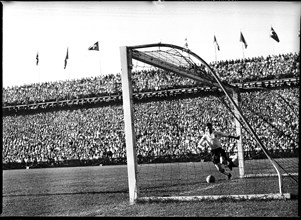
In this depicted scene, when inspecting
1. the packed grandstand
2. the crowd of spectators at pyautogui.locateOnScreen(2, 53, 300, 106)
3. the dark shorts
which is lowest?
the dark shorts

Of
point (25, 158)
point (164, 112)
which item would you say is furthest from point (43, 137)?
point (164, 112)

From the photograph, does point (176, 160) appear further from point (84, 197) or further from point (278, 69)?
point (84, 197)

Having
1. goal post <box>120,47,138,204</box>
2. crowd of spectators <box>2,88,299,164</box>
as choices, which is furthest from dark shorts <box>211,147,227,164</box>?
crowd of spectators <box>2,88,299,164</box>

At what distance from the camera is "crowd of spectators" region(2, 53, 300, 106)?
3266 cm

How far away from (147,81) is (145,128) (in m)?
6.81

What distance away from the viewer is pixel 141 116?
113 feet

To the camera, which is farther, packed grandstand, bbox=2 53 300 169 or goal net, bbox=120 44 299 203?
packed grandstand, bbox=2 53 300 169

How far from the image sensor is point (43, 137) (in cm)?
3594

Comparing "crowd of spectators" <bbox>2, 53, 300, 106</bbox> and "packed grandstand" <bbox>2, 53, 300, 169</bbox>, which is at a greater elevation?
"crowd of spectators" <bbox>2, 53, 300, 106</bbox>

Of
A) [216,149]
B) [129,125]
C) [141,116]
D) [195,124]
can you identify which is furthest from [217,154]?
[141,116]

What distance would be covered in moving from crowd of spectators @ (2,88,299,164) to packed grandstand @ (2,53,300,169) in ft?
0.23

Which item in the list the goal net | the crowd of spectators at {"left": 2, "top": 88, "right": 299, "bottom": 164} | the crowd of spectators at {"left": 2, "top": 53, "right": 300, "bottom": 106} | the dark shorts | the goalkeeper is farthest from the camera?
the crowd of spectators at {"left": 2, "top": 53, "right": 300, "bottom": 106}

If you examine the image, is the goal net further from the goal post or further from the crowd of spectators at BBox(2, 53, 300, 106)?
the goal post

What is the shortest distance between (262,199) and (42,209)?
469 centimetres
